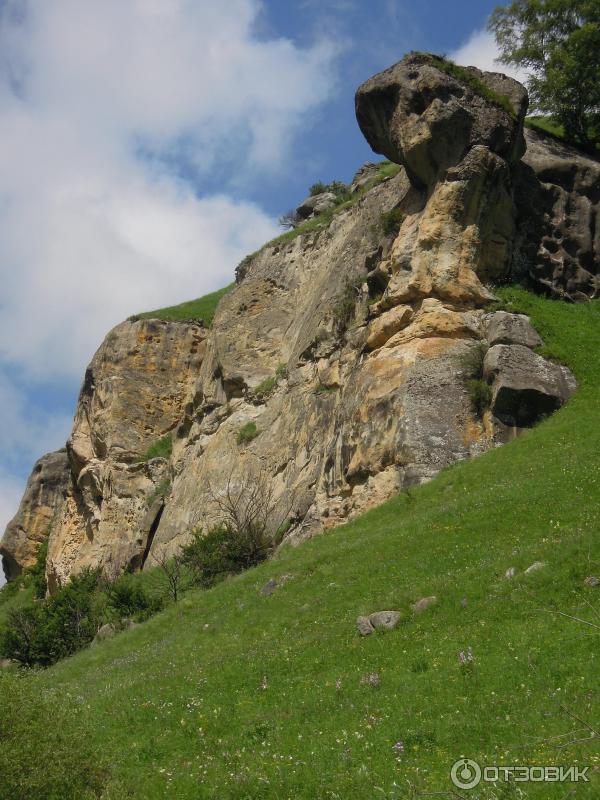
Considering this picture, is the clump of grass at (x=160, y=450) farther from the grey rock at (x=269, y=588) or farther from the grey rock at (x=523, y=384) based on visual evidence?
the grey rock at (x=269, y=588)

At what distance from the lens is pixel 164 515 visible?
37.7 m

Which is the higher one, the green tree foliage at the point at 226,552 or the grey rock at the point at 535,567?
the green tree foliage at the point at 226,552

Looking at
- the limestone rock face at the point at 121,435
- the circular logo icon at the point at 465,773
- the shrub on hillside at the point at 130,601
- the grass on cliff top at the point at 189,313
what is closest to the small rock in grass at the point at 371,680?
the circular logo icon at the point at 465,773

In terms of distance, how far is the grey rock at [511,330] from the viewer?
25094 mm

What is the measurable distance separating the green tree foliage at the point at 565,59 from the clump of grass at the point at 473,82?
8.71 metres

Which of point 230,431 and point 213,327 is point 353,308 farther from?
point 213,327

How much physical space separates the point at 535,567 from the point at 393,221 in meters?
19.9

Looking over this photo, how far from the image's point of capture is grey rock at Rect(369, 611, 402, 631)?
13.5 metres

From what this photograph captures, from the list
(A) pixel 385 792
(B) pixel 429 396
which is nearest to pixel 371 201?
(B) pixel 429 396

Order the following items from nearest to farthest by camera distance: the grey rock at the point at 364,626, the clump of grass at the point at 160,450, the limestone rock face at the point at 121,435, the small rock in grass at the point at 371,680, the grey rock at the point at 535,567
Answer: the small rock in grass at the point at 371,680, the grey rock at the point at 535,567, the grey rock at the point at 364,626, the limestone rock face at the point at 121,435, the clump of grass at the point at 160,450

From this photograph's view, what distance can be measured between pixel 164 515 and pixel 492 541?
2431cm

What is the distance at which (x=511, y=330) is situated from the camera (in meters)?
25.4

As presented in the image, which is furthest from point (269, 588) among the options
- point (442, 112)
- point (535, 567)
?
point (442, 112)

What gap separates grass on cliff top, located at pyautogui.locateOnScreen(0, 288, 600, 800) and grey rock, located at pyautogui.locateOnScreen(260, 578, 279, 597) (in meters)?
0.25
